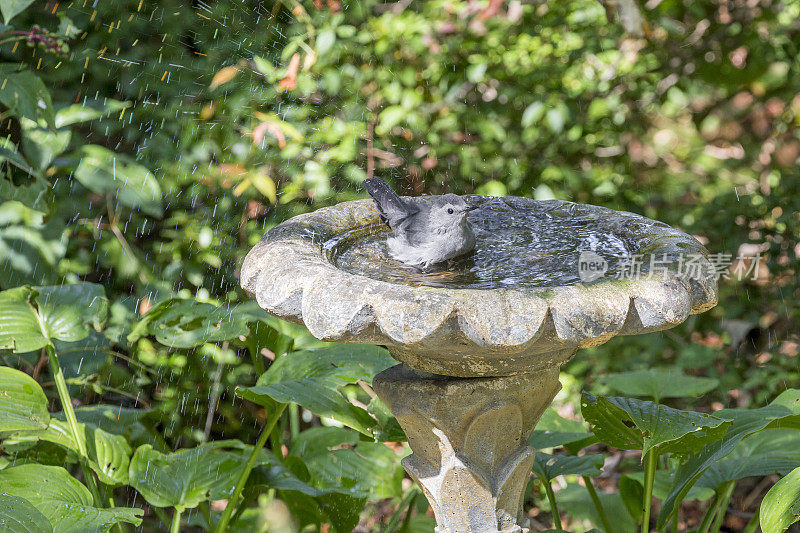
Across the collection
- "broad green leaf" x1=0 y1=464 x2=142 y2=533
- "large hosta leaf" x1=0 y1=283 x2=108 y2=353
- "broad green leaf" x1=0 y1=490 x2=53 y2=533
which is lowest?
"broad green leaf" x1=0 y1=464 x2=142 y2=533

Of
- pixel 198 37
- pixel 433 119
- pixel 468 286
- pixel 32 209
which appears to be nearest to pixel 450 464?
pixel 468 286

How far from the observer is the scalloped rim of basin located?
1.50 meters

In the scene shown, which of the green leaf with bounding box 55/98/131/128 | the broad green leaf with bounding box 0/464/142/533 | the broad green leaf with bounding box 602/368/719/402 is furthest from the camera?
the green leaf with bounding box 55/98/131/128

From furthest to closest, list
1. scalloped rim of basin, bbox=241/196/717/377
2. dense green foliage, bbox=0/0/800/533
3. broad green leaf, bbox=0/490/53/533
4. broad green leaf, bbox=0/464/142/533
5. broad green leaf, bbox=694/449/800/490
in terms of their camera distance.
Result: dense green foliage, bbox=0/0/800/533
broad green leaf, bbox=694/449/800/490
broad green leaf, bbox=0/464/142/533
broad green leaf, bbox=0/490/53/533
scalloped rim of basin, bbox=241/196/717/377

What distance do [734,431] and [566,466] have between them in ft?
1.67

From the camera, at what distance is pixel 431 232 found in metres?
1.97

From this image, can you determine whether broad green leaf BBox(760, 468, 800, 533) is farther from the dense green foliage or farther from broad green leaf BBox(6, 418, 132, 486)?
broad green leaf BBox(6, 418, 132, 486)

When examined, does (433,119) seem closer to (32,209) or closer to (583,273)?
(32,209)

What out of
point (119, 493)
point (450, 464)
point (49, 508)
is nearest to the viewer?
point (450, 464)

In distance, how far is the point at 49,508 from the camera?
212 centimetres

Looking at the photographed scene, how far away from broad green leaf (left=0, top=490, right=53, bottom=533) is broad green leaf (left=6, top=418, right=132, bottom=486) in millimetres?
673

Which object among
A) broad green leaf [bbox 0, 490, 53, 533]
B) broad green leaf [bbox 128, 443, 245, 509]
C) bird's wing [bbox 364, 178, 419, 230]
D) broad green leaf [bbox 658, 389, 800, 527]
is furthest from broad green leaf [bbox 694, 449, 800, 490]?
broad green leaf [bbox 0, 490, 53, 533]

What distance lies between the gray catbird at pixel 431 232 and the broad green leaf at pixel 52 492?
2.99 feet

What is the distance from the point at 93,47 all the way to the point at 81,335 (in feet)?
5.97
